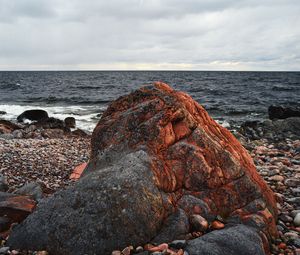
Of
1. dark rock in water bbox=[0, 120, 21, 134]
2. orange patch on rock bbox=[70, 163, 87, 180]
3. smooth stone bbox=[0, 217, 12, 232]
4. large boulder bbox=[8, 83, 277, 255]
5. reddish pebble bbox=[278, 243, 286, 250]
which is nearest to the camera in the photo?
large boulder bbox=[8, 83, 277, 255]

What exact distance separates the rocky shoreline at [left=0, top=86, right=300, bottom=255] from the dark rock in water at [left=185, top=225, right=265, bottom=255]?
0.20 metres

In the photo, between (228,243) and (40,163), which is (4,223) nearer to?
(228,243)

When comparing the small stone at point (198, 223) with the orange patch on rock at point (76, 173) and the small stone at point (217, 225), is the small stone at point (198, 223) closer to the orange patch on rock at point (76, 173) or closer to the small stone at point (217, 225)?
the small stone at point (217, 225)

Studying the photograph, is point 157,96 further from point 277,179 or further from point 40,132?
point 40,132

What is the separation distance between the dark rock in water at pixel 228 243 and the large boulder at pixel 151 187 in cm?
40

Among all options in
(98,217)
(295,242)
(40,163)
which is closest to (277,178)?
(295,242)

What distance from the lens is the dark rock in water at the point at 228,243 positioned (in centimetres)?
423

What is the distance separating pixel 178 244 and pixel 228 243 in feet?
2.22

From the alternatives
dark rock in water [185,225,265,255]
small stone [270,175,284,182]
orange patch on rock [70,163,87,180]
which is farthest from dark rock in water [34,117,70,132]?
dark rock in water [185,225,265,255]

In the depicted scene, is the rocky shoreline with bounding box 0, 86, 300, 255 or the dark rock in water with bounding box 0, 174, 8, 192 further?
the dark rock in water with bounding box 0, 174, 8, 192

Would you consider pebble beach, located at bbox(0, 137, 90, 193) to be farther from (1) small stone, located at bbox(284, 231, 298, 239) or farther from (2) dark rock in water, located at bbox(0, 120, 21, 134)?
(2) dark rock in water, located at bbox(0, 120, 21, 134)

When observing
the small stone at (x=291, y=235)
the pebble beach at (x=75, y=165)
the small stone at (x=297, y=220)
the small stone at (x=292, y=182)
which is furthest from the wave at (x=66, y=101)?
the small stone at (x=291, y=235)

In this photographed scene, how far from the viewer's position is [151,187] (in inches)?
196

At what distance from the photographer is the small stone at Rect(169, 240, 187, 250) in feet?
14.4
